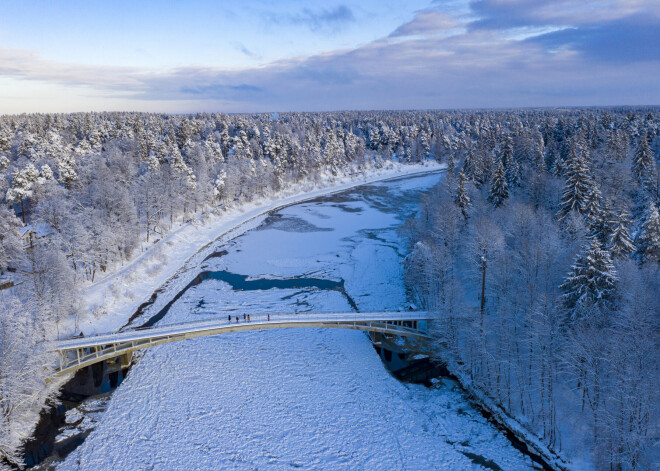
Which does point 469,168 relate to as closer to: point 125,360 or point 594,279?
point 594,279

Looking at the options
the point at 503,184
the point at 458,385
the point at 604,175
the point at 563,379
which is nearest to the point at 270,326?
the point at 458,385

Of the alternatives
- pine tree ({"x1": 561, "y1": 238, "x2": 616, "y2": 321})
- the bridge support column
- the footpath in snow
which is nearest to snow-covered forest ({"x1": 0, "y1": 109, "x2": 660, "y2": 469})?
pine tree ({"x1": 561, "y1": 238, "x2": 616, "y2": 321})

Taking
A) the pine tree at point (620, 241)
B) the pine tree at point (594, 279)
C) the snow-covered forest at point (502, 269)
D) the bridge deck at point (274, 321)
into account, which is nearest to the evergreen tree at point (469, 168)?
the snow-covered forest at point (502, 269)

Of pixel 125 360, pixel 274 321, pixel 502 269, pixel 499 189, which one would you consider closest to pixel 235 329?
pixel 274 321

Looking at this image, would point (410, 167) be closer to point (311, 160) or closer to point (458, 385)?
point (311, 160)

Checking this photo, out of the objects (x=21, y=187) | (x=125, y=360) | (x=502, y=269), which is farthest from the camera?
(x=21, y=187)

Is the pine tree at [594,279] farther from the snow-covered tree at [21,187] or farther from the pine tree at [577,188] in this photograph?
the snow-covered tree at [21,187]
